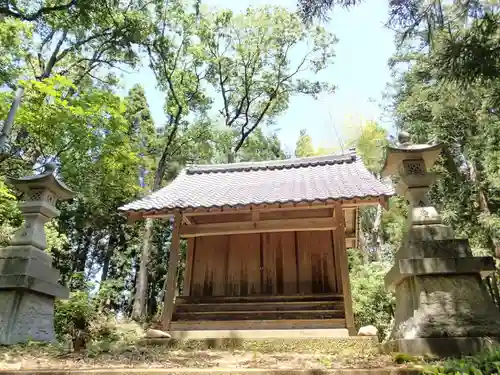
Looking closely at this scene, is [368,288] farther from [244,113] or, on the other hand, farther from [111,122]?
[244,113]

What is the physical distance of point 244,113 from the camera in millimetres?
21531

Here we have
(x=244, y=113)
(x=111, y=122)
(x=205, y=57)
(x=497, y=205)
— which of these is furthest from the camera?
(x=244, y=113)

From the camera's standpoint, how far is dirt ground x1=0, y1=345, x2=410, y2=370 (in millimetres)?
4184

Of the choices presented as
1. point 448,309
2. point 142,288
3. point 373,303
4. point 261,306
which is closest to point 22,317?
point 261,306

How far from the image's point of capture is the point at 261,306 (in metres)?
7.57

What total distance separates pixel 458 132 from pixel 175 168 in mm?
14175

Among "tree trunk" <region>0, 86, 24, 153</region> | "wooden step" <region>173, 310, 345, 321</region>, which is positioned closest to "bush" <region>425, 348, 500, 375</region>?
"wooden step" <region>173, 310, 345, 321</region>

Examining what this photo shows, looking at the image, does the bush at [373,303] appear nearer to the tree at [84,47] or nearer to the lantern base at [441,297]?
the lantern base at [441,297]

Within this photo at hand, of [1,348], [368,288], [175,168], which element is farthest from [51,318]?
[175,168]

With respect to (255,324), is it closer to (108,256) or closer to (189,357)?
(189,357)

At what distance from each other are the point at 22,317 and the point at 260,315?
420 cm

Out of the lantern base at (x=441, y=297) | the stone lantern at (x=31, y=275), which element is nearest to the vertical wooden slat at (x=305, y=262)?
the lantern base at (x=441, y=297)

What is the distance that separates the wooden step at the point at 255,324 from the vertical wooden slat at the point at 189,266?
135 centimetres

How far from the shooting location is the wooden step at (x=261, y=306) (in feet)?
23.6
